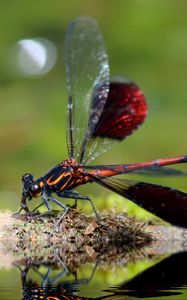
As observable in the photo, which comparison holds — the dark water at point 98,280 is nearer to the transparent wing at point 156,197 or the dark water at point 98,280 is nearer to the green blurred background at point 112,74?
the transparent wing at point 156,197

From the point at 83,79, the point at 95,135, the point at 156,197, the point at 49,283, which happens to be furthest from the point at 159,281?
the point at 83,79

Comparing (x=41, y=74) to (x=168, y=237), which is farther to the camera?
(x=41, y=74)

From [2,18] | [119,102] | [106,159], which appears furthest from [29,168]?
[2,18]

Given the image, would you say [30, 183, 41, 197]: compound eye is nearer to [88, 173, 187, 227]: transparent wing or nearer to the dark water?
[88, 173, 187, 227]: transparent wing

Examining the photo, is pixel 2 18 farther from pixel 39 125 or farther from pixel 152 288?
pixel 152 288

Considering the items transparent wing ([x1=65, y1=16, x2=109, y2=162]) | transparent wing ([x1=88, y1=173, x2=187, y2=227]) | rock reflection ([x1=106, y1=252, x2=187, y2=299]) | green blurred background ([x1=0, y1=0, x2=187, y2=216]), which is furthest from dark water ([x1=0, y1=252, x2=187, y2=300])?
green blurred background ([x1=0, y1=0, x2=187, y2=216])

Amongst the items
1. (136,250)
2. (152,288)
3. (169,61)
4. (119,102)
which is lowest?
(152,288)
